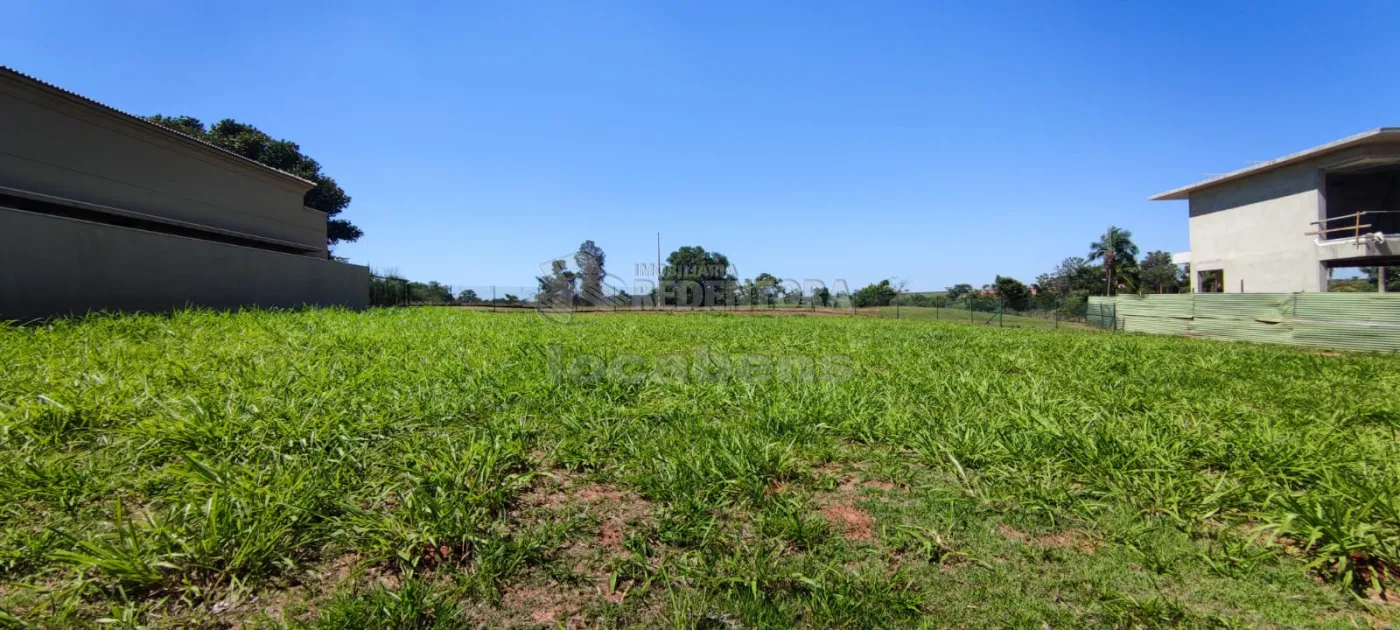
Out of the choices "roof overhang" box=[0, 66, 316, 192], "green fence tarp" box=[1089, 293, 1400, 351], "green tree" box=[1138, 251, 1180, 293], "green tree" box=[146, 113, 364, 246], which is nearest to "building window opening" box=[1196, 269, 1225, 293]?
"green fence tarp" box=[1089, 293, 1400, 351]

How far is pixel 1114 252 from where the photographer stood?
4053 cm

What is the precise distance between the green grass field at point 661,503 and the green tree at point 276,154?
84.5 feet

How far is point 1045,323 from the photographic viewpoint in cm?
1834

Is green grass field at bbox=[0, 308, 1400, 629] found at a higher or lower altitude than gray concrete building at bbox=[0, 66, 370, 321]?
lower

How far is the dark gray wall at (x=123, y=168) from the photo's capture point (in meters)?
8.62

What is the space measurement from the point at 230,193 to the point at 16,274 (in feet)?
23.4

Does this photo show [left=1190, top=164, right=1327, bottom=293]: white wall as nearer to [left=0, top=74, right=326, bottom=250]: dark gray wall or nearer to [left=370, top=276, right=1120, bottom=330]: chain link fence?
[left=370, top=276, right=1120, bottom=330]: chain link fence

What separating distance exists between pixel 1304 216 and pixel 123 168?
3118 cm

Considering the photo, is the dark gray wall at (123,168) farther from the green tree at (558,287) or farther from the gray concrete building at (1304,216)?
the gray concrete building at (1304,216)

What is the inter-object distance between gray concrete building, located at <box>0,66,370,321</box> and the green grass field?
6.07m

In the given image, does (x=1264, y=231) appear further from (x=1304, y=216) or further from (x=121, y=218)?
(x=121, y=218)

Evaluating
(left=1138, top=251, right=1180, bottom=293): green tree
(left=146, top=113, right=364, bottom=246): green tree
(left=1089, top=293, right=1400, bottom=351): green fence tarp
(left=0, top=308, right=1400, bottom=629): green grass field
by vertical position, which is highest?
(left=146, top=113, right=364, bottom=246): green tree

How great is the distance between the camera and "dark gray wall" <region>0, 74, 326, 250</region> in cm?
862

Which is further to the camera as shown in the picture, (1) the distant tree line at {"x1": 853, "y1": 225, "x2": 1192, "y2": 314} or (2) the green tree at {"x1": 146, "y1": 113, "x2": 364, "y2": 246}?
(1) the distant tree line at {"x1": 853, "y1": 225, "x2": 1192, "y2": 314}
